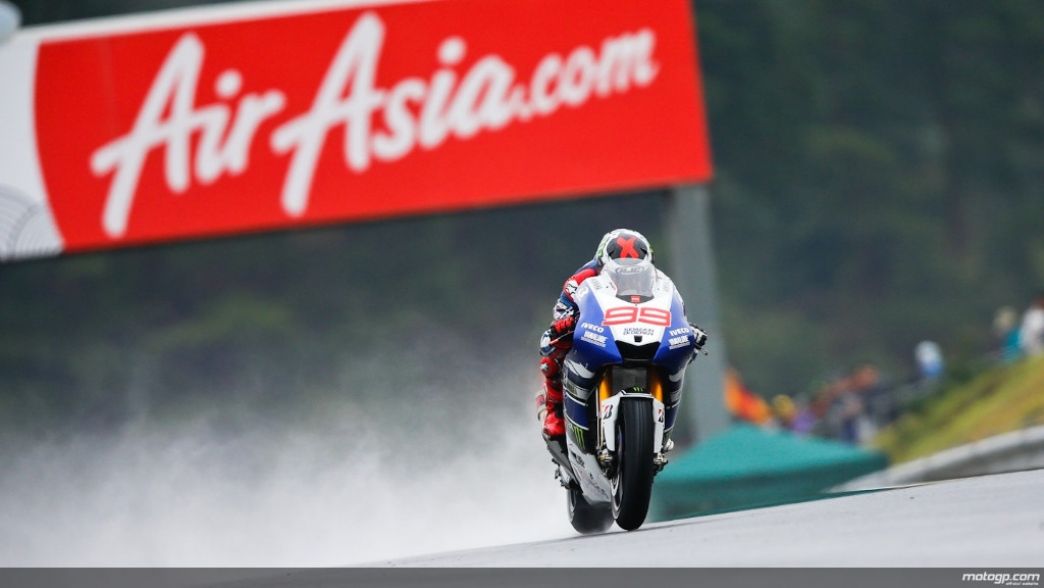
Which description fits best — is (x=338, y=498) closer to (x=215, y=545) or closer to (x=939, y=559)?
(x=215, y=545)

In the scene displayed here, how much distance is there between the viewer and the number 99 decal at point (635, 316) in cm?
853

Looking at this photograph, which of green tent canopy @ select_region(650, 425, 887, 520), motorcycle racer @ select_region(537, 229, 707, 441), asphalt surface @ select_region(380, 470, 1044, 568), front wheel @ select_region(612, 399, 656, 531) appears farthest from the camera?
green tent canopy @ select_region(650, 425, 887, 520)

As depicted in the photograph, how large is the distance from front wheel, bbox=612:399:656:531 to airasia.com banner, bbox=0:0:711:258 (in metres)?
5.90

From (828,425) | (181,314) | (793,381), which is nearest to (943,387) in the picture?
(828,425)

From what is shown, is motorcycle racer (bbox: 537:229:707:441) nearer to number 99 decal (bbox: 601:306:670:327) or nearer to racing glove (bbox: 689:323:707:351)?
racing glove (bbox: 689:323:707:351)

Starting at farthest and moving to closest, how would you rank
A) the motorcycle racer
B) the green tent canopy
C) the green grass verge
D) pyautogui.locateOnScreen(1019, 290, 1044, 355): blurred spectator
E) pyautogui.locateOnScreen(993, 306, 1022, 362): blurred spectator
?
pyautogui.locateOnScreen(993, 306, 1022, 362): blurred spectator → pyautogui.locateOnScreen(1019, 290, 1044, 355): blurred spectator → the green grass verge → the green tent canopy → the motorcycle racer

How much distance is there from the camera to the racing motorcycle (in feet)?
27.3

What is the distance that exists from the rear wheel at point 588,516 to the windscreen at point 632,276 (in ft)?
4.93

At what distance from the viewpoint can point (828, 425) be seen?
23.8 metres

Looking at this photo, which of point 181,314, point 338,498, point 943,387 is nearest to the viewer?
point 338,498

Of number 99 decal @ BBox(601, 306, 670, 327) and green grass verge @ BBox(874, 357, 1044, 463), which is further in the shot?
green grass verge @ BBox(874, 357, 1044, 463)

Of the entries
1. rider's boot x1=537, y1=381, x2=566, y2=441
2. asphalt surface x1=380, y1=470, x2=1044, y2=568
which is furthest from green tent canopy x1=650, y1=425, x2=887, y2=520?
asphalt surface x1=380, y1=470, x2=1044, y2=568

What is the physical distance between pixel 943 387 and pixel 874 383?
→ 3195 millimetres
